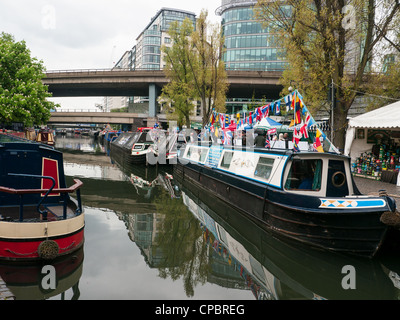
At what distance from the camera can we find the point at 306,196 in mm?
6598

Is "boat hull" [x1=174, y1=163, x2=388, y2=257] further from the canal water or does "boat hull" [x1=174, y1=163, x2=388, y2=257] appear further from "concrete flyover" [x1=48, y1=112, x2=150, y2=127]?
"concrete flyover" [x1=48, y1=112, x2=150, y2=127]

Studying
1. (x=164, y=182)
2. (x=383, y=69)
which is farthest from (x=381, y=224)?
(x=383, y=69)

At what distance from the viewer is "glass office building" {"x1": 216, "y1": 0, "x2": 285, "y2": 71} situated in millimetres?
58094

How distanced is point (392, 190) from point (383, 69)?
8437mm

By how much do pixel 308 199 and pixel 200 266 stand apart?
271 cm

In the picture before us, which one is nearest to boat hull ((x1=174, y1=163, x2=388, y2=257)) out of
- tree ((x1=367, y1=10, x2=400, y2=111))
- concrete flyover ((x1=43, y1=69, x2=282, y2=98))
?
tree ((x1=367, y1=10, x2=400, y2=111))

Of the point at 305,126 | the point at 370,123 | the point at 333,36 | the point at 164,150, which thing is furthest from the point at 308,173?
the point at 164,150

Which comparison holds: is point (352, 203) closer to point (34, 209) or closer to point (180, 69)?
point (34, 209)

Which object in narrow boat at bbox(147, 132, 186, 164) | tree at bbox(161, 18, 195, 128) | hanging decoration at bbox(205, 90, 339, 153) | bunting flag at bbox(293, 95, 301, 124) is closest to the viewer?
hanging decoration at bbox(205, 90, 339, 153)

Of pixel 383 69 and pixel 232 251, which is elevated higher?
pixel 383 69

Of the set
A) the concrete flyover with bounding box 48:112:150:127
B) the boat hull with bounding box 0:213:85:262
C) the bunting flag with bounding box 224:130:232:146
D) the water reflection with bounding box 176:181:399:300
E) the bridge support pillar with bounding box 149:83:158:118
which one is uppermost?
the bridge support pillar with bounding box 149:83:158:118

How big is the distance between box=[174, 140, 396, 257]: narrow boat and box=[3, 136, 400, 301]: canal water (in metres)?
0.36

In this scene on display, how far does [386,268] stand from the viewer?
6.16m
